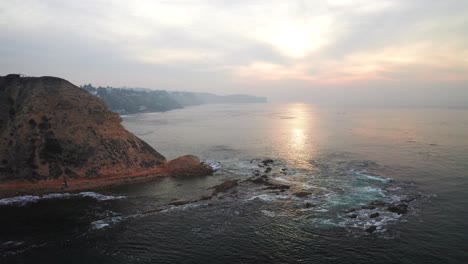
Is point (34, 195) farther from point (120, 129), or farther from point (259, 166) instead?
point (259, 166)

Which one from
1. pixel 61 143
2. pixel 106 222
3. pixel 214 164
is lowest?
pixel 106 222

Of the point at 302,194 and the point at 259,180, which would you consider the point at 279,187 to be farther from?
the point at 302,194

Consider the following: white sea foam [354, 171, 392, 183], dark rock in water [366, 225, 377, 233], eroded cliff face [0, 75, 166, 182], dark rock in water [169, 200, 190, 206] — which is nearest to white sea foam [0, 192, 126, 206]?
eroded cliff face [0, 75, 166, 182]

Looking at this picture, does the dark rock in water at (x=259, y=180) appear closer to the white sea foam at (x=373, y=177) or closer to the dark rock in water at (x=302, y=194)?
the dark rock in water at (x=302, y=194)

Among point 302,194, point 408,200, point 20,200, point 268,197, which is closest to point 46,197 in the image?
point 20,200

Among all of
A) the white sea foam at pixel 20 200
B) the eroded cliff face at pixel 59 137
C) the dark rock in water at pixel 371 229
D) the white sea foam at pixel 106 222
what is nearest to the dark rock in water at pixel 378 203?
the dark rock in water at pixel 371 229
